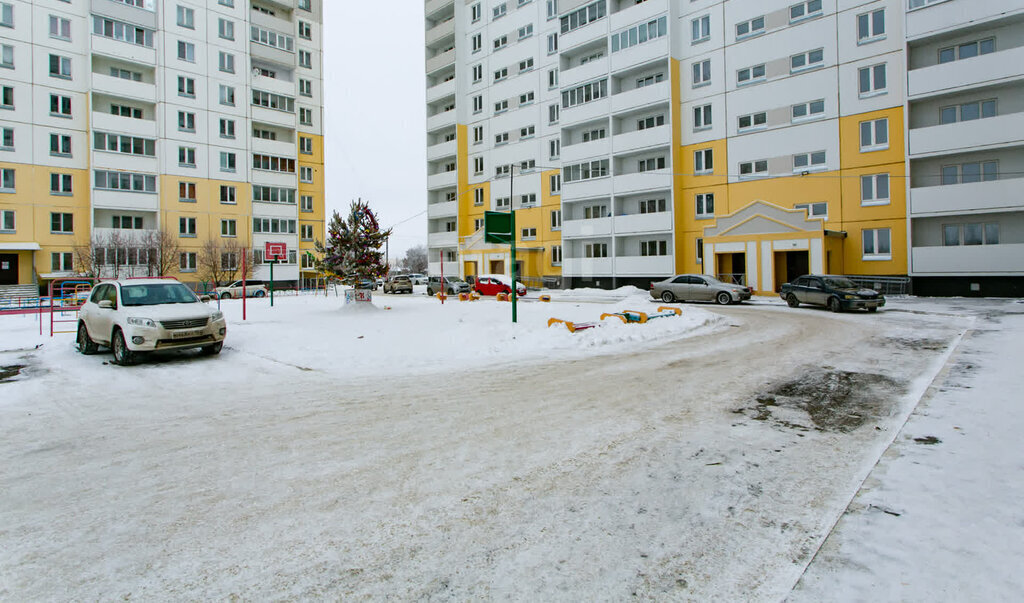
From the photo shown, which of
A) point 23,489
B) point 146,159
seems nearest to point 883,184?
point 23,489

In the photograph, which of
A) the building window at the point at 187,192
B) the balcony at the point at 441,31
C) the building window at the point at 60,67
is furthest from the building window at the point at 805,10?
the building window at the point at 60,67

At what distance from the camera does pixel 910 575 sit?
2.98 metres

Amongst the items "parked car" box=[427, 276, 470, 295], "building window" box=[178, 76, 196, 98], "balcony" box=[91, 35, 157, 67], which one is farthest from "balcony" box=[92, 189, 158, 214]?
"parked car" box=[427, 276, 470, 295]

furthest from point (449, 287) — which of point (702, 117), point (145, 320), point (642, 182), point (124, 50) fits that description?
point (124, 50)

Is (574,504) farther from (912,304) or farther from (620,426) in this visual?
(912,304)

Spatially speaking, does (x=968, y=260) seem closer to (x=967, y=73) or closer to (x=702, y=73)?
(x=967, y=73)

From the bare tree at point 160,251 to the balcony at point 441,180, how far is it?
25.0m

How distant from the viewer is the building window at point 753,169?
112ft

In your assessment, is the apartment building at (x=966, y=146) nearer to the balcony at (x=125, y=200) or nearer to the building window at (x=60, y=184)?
the balcony at (x=125, y=200)

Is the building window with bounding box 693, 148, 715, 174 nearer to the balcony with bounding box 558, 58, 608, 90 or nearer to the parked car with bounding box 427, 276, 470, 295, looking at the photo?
the balcony with bounding box 558, 58, 608, 90

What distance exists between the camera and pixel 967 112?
2770 cm

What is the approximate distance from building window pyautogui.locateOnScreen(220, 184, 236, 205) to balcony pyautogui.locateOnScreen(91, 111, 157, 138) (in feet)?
20.6

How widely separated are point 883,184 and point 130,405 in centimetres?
3464

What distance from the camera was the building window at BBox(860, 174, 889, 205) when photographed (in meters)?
29.5
